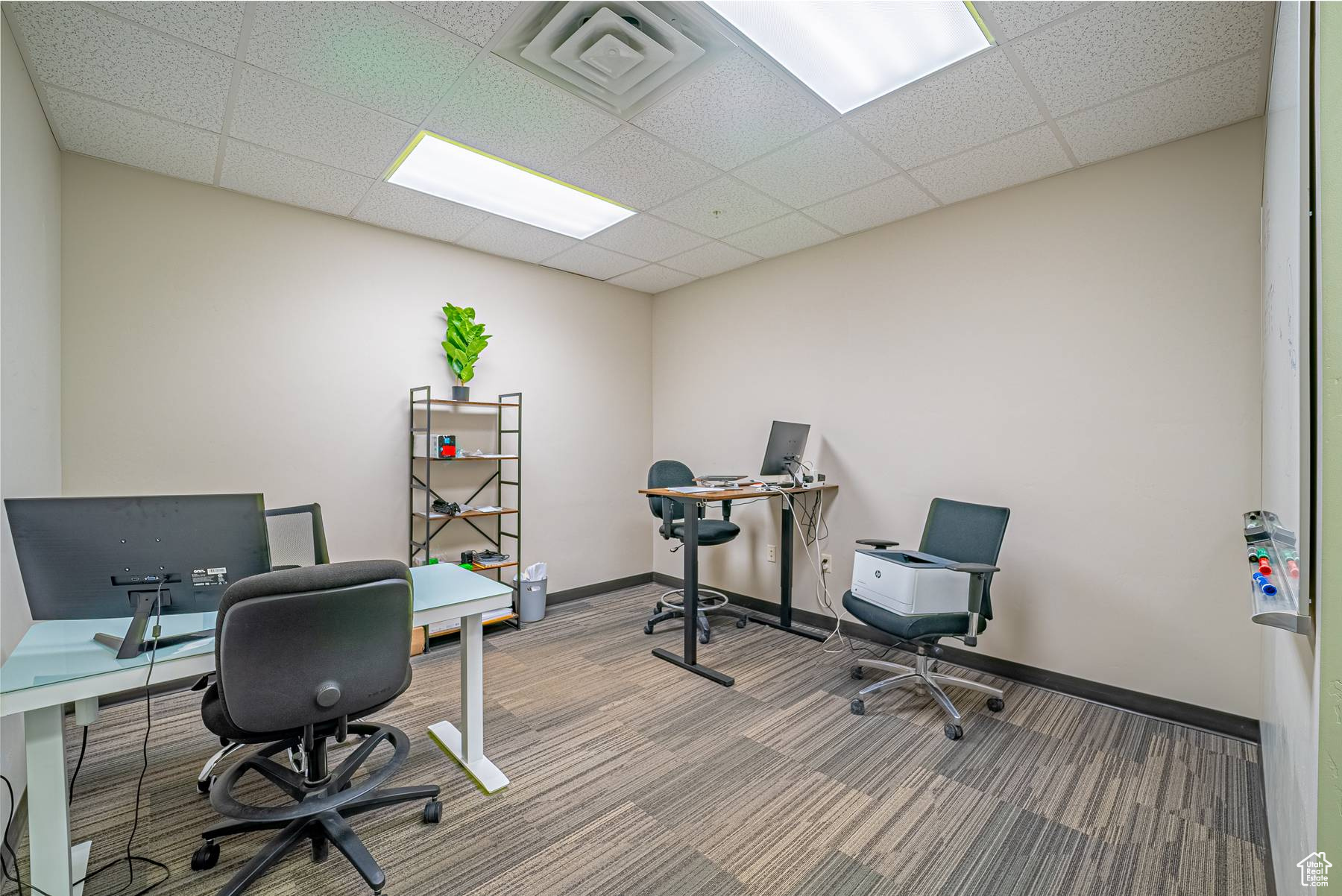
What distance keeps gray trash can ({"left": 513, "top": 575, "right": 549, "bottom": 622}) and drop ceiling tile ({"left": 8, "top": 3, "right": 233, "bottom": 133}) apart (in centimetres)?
304

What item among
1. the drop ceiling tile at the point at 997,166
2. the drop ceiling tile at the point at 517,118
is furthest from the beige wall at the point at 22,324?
the drop ceiling tile at the point at 997,166

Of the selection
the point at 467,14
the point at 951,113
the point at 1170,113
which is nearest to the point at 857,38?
the point at 951,113

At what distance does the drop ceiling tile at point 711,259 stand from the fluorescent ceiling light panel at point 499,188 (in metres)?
0.75

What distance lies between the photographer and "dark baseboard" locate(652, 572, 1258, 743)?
8.05ft

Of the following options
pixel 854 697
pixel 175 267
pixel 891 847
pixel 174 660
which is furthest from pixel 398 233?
pixel 891 847

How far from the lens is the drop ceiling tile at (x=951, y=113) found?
6.98 ft

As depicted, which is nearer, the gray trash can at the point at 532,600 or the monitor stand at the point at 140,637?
the monitor stand at the point at 140,637

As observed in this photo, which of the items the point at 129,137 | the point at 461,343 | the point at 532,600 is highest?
the point at 129,137

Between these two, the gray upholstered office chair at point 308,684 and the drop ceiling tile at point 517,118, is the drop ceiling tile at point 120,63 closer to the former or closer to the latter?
the drop ceiling tile at point 517,118

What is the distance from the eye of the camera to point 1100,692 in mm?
2779

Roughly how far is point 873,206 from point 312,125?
2.87 m

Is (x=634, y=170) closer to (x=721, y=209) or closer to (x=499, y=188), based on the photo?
(x=721, y=209)

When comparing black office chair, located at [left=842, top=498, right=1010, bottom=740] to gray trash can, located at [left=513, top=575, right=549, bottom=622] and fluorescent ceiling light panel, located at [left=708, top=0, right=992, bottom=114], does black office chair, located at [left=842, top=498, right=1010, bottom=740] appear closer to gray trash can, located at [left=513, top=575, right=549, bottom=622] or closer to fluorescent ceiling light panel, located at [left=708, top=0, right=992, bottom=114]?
fluorescent ceiling light panel, located at [left=708, top=0, right=992, bottom=114]

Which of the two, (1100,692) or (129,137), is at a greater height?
(129,137)
